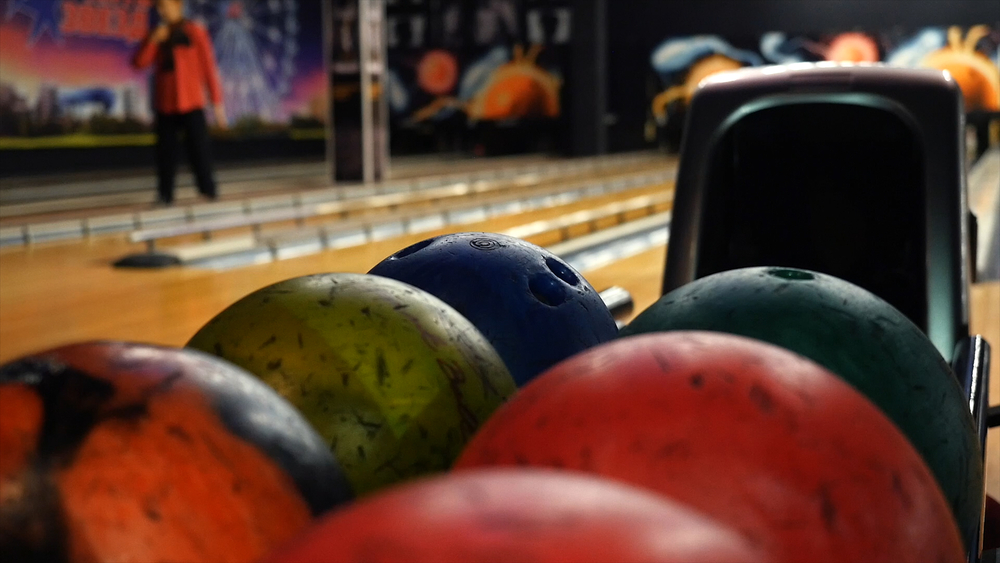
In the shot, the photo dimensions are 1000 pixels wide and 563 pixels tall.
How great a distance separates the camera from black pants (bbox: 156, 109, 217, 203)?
613cm

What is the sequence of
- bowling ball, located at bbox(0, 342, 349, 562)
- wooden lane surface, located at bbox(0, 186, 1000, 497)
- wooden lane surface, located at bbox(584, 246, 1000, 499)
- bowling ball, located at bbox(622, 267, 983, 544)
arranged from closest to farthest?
bowling ball, located at bbox(0, 342, 349, 562) → bowling ball, located at bbox(622, 267, 983, 544) → wooden lane surface, located at bbox(584, 246, 1000, 499) → wooden lane surface, located at bbox(0, 186, 1000, 497)

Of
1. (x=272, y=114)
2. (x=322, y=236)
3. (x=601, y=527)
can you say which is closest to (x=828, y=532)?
(x=601, y=527)

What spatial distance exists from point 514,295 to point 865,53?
12663mm

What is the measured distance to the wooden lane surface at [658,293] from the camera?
97.5 inches

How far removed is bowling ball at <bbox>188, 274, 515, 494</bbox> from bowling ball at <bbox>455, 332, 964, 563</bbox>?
0.15 meters

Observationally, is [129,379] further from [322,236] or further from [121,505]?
[322,236]

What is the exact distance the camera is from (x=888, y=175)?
1993 millimetres

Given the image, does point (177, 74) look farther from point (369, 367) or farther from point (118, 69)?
point (369, 367)

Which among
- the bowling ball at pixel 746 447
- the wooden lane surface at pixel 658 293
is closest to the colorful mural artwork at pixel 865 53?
the wooden lane surface at pixel 658 293

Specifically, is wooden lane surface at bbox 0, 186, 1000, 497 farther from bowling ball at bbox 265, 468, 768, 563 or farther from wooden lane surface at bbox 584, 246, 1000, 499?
bowling ball at bbox 265, 468, 768, 563

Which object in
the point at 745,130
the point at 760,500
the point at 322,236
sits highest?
the point at 745,130

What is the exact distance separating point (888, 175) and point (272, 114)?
929 centimetres

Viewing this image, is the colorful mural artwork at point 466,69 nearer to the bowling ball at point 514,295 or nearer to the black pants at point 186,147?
the black pants at point 186,147

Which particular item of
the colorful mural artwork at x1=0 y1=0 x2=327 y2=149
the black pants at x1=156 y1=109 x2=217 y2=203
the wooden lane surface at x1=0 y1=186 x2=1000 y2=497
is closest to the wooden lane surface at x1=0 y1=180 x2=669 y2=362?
the wooden lane surface at x1=0 y1=186 x2=1000 y2=497
